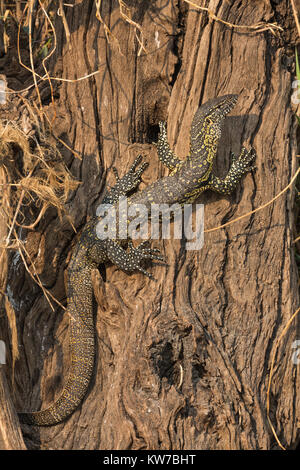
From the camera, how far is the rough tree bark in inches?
159

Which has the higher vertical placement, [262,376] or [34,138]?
[34,138]

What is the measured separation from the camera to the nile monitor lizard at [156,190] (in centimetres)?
447

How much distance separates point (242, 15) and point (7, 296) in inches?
142

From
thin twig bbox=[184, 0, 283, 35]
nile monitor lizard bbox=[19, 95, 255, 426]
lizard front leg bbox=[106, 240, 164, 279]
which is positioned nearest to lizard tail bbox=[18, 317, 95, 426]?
nile monitor lizard bbox=[19, 95, 255, 426]

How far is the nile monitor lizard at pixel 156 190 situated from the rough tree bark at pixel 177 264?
129mm

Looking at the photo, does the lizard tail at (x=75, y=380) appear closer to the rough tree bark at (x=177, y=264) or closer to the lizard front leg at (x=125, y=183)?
the rough tree bark at (x=177, y=264)

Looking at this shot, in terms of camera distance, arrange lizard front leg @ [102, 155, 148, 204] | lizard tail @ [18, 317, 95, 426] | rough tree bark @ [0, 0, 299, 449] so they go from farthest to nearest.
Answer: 1. lizard front leg @ [102, 155, 148, 204]
2. lizard tail @ [18, 317, 95, 426]
3. rough tree bark @ [0, 0, 299, 449]

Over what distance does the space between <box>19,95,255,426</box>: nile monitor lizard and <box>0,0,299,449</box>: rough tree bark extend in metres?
0.13

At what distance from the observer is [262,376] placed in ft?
14.1

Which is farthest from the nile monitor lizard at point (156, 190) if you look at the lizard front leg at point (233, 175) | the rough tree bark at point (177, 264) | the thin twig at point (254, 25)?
the thin twig at point (254, 25)

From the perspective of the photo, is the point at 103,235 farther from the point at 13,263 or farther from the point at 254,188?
the point at 254,188

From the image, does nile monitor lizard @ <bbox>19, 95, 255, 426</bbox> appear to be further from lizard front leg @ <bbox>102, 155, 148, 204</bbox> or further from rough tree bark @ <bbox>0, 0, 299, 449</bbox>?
rough tree bark @ <bbox>0, 0, 299, 449</bbox>

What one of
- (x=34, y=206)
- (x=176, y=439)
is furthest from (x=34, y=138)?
(x=176, y=439)

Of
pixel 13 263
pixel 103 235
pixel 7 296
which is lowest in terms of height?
pixel 7 296
